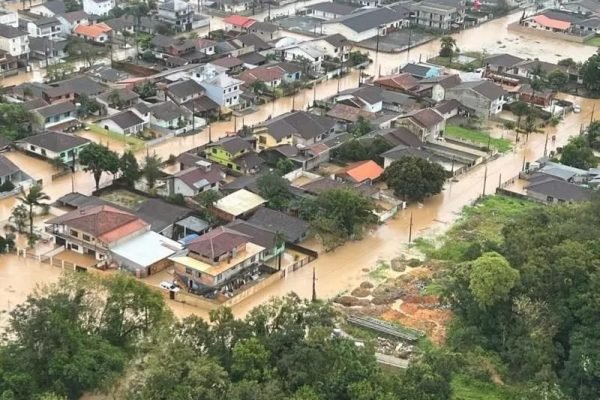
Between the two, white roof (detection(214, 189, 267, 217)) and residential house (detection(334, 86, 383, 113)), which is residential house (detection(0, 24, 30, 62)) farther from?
white roof (detection(214, 189, 267, 217))

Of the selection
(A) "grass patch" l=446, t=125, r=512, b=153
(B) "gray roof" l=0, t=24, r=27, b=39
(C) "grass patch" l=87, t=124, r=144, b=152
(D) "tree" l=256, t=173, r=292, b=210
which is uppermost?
(B) "gray roof" l=0, t=24, r=27, b=39

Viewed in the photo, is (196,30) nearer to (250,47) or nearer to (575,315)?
(250,47)

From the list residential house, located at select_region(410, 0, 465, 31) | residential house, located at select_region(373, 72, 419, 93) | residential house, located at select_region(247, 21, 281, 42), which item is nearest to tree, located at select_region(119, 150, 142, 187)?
residential house, located at select_region(373, 72, 419, 93)

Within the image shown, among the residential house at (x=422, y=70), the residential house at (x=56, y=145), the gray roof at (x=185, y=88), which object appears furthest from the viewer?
the residential house at (x=422, y=70)

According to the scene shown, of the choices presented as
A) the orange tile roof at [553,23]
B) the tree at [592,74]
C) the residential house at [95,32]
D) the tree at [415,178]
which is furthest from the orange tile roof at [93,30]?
the orange tile roof at [553,23]

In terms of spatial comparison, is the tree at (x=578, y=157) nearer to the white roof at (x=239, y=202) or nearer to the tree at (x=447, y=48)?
the white roof at (x=239, y=202)

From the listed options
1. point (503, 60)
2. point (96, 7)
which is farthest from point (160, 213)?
point (96, 7)
